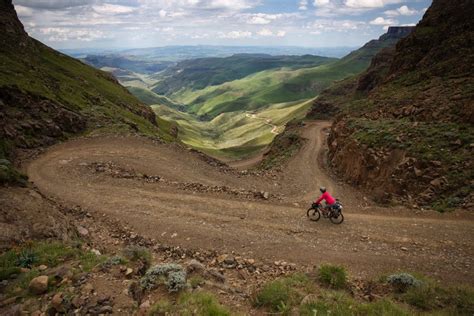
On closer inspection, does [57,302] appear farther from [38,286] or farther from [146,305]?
[146,305]

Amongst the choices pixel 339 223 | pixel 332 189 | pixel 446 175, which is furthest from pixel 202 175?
pixel 446 175

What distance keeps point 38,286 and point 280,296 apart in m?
7.97

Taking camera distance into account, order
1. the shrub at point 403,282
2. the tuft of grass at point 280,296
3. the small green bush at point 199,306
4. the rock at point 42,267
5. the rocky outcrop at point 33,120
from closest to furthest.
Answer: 1. the small green bush at point 199,306
2. the tuft of grass at point 280,296
3. the rock at point 42,267
4. the shrub at point 403,282
5. the rocky outcrop at point 33,120

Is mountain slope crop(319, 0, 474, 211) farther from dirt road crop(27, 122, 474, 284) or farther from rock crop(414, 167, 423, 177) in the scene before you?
dirt road crop(27, 122, 474, 284)

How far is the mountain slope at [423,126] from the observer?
24.3m

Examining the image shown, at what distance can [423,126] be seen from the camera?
29.7 metres

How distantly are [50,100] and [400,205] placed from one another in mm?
40528

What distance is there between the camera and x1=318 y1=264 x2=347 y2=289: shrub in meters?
12.3

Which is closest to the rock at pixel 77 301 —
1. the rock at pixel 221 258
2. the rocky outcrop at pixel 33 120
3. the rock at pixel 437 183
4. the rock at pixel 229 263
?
the rock at pixel 229 263

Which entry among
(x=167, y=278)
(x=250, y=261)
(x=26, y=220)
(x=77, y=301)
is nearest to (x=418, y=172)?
(x=250, y=261)

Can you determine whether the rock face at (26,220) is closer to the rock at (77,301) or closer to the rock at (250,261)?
the rock at (77,301)

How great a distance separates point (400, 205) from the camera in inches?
944

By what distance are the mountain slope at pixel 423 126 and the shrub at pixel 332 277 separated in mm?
12846

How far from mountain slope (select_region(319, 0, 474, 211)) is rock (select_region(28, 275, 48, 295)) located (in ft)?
74.4
